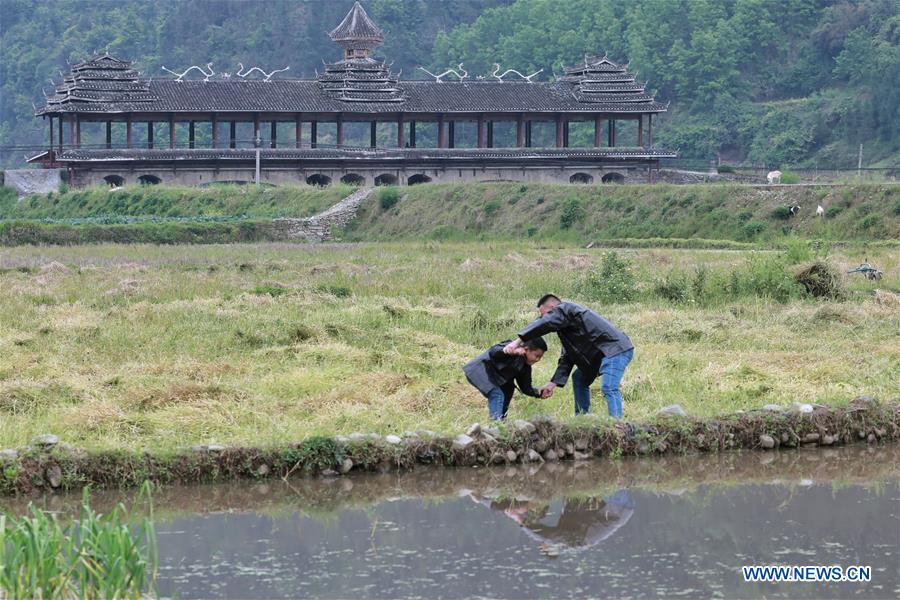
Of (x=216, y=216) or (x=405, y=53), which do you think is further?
(x=405, y=53)

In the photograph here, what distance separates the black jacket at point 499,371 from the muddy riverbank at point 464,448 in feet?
1.12

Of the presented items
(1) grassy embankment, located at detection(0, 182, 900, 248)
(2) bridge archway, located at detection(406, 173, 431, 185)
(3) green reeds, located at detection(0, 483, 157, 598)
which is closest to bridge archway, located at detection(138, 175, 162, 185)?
(1) grassy embankment, located at detection(0, 182, 900, 248)

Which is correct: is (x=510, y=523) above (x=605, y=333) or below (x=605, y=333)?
below

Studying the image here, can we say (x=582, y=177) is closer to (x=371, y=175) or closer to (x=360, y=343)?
(x=371, y=175)

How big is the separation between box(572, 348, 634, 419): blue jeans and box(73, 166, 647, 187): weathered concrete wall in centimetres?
4192

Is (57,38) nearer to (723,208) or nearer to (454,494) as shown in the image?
(723,208)

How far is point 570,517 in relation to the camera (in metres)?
9.82

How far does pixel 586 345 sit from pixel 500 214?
3066cm

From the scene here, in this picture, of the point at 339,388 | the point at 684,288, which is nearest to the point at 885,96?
the point at 684,288

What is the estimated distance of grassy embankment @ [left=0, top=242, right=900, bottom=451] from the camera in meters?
11.9

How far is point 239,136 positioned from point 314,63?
6.58 metres

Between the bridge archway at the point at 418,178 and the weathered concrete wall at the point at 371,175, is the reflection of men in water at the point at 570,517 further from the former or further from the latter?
the bridge archway at the point at 418,178

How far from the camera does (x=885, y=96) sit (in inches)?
2584

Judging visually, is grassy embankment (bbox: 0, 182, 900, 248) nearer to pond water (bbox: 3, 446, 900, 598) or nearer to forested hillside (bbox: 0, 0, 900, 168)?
pond water (bbox: 3, 446, 900, 598)
